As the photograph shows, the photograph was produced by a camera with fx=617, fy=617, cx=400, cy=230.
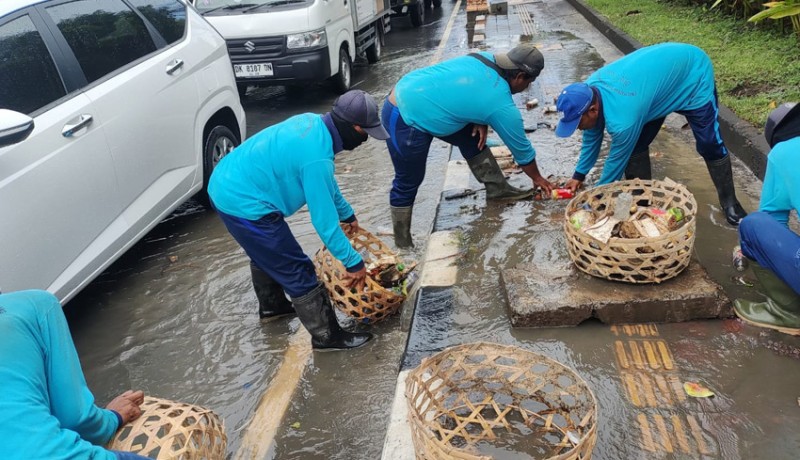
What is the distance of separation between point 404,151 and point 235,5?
5163 millimetres

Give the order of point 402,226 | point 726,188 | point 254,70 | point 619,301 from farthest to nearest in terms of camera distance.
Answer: point 254,70 < point 402,226 < point 726,188 < point 619,301

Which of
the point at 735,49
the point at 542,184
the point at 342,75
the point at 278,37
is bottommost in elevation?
the point at 342,75

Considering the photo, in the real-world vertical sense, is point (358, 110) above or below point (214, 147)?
above

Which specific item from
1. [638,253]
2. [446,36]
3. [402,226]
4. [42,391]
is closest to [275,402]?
[42,391]

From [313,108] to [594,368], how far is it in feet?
20.5

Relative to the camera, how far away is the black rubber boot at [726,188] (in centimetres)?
394

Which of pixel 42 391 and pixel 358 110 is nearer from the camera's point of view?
pixel 42 391

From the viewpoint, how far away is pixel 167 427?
229 centimetres

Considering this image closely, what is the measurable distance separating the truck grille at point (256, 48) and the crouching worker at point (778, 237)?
594 cm

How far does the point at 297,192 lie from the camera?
3.17m

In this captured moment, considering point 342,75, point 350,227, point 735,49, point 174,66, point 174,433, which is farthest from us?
point 342,75

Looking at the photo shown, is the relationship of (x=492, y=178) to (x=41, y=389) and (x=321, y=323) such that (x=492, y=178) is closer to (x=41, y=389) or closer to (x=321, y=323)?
(x=321, y=323)

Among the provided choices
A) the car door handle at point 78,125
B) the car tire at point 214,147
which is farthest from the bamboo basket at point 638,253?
the car tire at point 214,147

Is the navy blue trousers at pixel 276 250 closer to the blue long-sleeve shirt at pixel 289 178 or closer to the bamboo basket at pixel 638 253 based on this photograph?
the blue long-sleeve shirt at pixel 289 178
